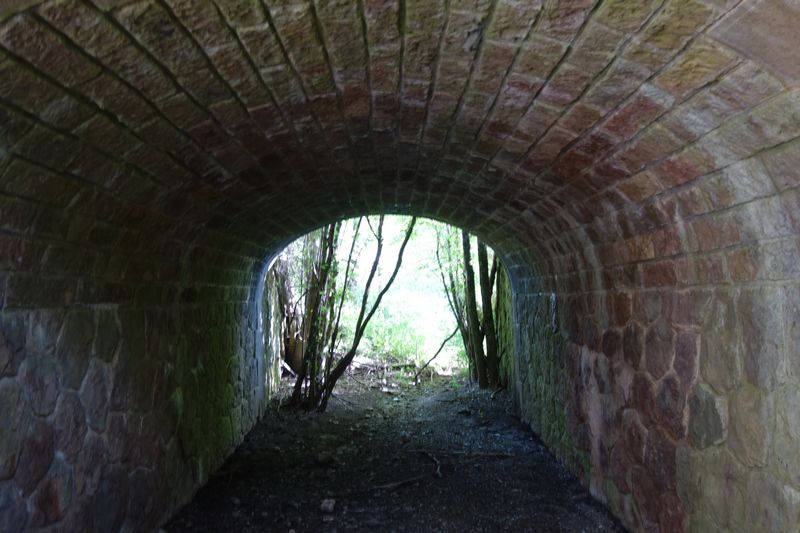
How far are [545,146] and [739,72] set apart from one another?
1.18 meters

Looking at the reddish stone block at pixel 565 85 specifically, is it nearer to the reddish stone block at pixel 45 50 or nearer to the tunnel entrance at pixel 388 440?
the reddish stone block at pixel 45 50

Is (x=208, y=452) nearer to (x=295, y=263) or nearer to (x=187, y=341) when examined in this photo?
(x=187, y=341)

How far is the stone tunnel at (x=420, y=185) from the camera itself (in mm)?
1768

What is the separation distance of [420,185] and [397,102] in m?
1.89

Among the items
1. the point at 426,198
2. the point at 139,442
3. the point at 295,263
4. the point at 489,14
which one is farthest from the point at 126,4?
the point at 295,263

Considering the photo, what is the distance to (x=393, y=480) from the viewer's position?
4879 mm

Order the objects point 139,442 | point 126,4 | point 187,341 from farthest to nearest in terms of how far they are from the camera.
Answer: point 187,341 < point 139,442 < point 126,4

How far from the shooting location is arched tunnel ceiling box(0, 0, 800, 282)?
167 cm

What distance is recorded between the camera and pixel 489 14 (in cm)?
181

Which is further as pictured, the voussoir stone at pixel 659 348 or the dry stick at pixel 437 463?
the dry stick at pixel 437 463

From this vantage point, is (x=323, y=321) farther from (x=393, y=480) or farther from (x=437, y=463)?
(x=393, y=480)

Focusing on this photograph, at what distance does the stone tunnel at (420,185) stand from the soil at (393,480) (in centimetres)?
39

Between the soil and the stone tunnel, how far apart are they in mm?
387

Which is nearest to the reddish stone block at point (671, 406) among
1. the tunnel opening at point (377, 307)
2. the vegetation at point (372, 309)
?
the tunnel opening at point (377, 307)
